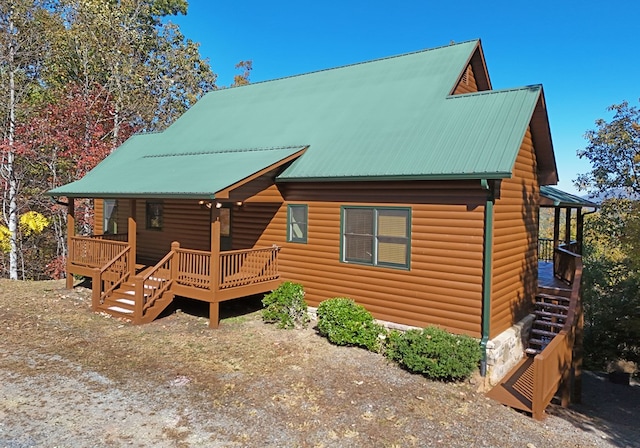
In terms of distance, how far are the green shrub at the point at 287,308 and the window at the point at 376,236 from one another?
5.23ft

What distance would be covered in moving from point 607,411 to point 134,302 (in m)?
12.7

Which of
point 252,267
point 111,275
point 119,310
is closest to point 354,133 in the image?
point 252,267

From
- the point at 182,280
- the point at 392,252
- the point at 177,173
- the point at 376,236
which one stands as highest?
the point at 177,173

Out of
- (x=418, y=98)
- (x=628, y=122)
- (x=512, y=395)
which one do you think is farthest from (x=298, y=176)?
(x=628, y=122)

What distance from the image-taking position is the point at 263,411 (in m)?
6.88

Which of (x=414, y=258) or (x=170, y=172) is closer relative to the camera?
(x=414, y=258)

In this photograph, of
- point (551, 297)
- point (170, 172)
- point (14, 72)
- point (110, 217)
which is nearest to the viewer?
point (551, 297)

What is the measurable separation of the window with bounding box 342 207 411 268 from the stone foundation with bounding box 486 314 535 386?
253cm

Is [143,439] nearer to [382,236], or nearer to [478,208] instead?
[382,236]

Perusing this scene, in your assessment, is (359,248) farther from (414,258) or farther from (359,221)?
(414,258)

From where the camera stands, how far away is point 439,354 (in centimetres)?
852

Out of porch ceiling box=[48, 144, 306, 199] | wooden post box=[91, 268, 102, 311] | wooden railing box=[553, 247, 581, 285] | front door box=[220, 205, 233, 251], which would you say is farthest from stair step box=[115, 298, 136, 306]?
wooden railing box=[553, 247, 581, 285]

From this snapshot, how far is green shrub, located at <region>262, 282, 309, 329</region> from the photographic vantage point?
11.1m

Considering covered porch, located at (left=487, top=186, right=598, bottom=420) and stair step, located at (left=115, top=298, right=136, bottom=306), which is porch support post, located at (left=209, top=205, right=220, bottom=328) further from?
covered porch, located at (left=487, top=186, right=598, bottom=420)
